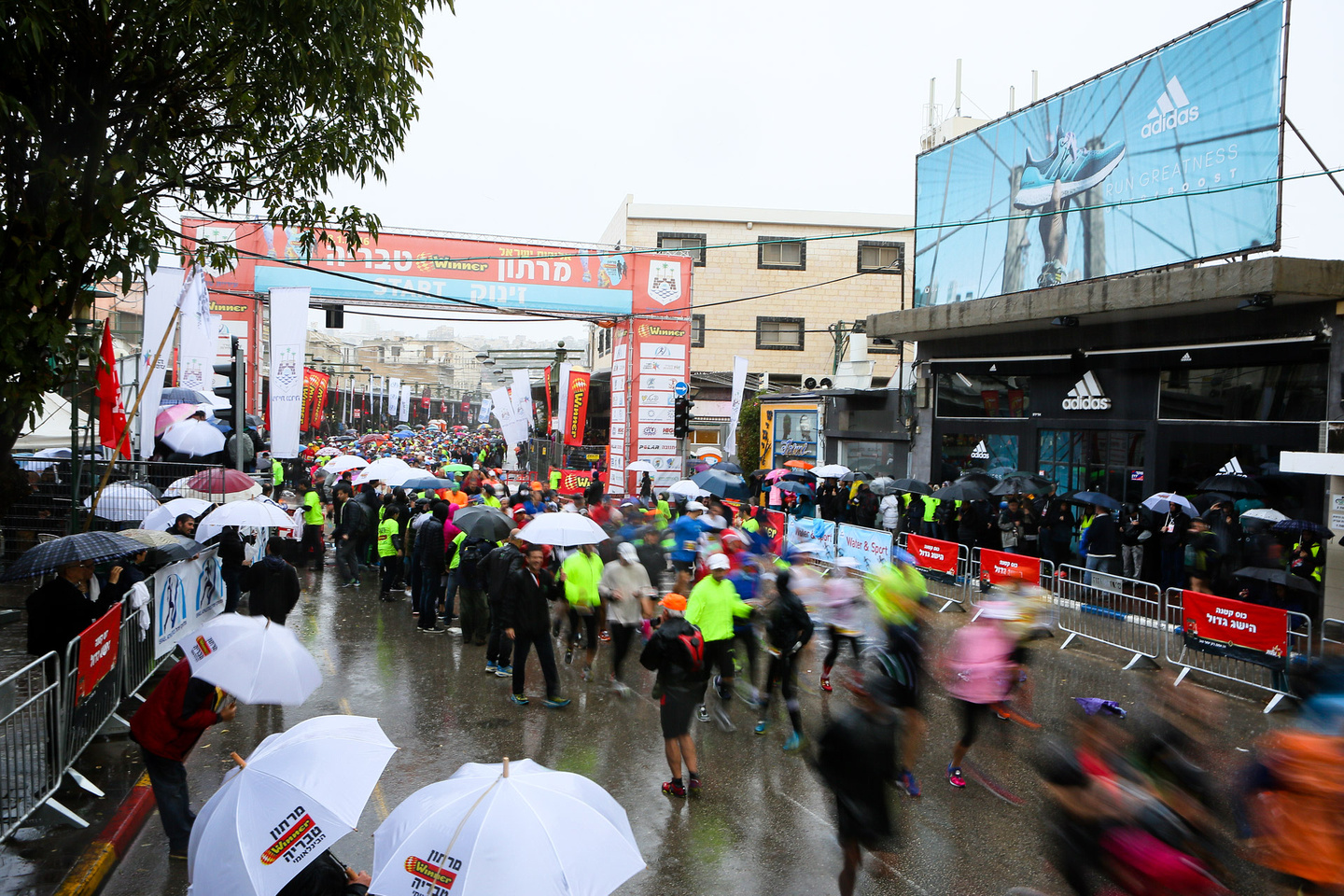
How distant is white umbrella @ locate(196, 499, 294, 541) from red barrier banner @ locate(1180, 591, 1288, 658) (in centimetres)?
1058

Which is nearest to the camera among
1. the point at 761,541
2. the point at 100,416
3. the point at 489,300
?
the point at 100,416

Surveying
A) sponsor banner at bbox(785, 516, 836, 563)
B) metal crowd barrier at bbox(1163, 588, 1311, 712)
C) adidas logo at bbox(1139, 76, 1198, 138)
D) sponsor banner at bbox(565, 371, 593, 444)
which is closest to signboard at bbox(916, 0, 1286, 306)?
adidas logo at bbox(1139, 76, 1198, 138)

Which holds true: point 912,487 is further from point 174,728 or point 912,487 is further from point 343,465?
point 174,728

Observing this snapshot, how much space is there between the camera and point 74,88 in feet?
21.3

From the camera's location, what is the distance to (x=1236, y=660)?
1031 centimetres

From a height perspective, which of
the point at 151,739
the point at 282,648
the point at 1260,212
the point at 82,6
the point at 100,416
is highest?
the point at 1260,212

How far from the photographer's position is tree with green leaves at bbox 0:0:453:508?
19.7 ft

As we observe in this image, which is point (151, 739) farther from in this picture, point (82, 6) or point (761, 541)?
point (761, 541)

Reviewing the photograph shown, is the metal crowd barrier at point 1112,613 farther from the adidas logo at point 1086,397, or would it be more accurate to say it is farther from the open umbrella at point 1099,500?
the adidas logo at point 1086,397

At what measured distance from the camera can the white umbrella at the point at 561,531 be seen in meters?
10.3

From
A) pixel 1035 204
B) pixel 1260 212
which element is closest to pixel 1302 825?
pixel 1260 212

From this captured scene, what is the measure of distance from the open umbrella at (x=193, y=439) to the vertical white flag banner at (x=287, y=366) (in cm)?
99

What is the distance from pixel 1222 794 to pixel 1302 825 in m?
2.86

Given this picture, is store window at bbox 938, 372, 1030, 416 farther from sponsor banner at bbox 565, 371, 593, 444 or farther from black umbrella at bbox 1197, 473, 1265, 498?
sponsor banner at bbox 565, 371, 593, 444
